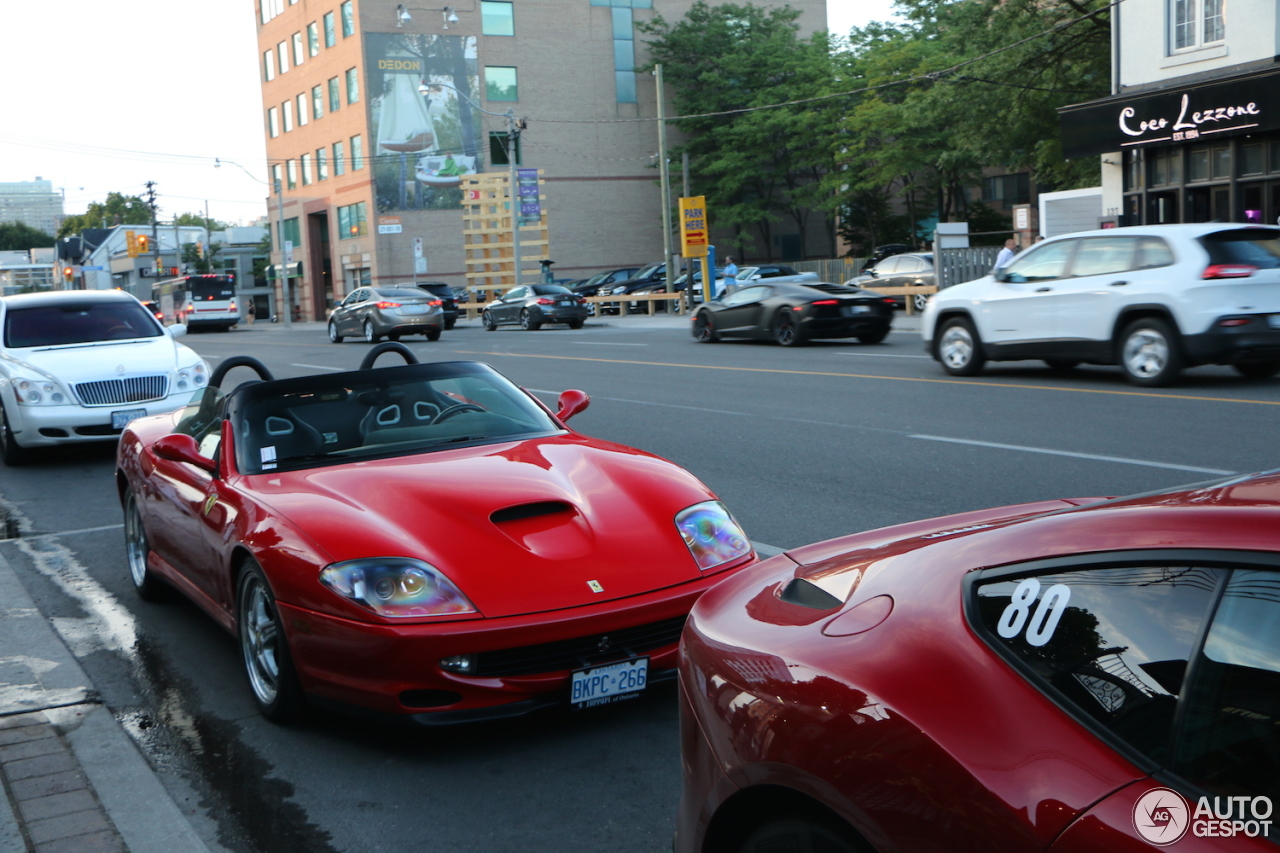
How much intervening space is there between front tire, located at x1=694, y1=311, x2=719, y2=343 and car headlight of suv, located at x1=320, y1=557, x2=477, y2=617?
21.2 metres

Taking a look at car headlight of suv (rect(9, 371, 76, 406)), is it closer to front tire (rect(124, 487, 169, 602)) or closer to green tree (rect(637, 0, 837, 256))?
front tire (rect(124, 487, 169, 602))

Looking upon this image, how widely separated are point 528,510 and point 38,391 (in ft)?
28.3

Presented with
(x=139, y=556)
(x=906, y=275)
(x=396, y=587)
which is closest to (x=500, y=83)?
(x=906, y=275)

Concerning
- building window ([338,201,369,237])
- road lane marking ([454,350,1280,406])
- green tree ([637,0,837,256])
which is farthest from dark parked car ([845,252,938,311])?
building window ([338,201,369,237])

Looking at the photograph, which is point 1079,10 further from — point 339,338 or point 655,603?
point 655,603

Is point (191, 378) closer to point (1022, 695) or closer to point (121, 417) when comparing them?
point (121, 417)

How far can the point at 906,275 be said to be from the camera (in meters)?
32.4

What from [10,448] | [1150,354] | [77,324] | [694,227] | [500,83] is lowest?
[10,448]

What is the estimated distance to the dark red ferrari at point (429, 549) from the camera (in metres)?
4.08

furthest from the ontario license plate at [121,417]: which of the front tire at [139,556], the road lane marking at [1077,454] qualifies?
the road lane marking at [1077,454]

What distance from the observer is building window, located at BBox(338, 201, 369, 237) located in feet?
205

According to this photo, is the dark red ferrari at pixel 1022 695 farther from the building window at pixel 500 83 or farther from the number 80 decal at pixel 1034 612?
the building window at pixel 500 83

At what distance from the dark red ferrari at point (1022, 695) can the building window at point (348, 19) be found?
2469 inches

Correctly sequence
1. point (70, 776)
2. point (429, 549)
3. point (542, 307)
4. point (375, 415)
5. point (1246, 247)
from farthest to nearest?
point (542, 307) → point (1246, 247) → point (375, 415) → point (429, 549) → point (70, 776)
